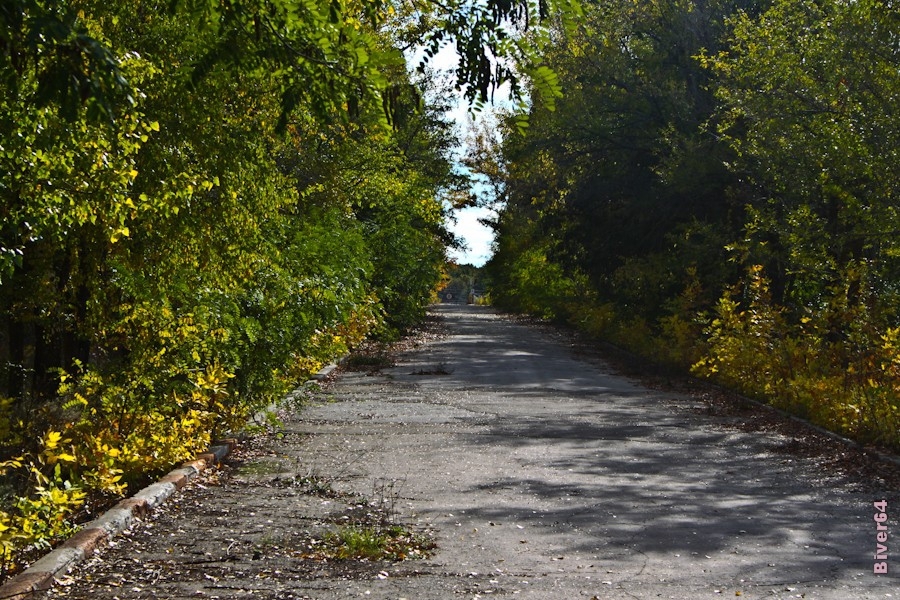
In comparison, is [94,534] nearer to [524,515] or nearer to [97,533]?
[97,533]

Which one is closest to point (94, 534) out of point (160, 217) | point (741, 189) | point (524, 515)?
point (524, 515)

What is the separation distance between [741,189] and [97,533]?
2132cm

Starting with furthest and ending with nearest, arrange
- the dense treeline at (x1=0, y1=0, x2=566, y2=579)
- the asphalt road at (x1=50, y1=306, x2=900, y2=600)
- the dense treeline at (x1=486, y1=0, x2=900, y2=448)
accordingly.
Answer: the dense treeline at (x1=486, y1=0, x2=900, y2=448) < the asphalt road at (x1=50, y1=306, x2=900, y2=600) < the dense treeline at (x1=0, y1=0, x2=566, y2=579)

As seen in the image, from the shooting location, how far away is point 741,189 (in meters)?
26.3

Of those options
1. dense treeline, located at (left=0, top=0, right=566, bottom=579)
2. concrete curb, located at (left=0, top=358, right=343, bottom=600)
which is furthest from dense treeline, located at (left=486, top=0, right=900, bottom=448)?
concrete curb, located at (left=0, top=358, right=343, bottom=600)

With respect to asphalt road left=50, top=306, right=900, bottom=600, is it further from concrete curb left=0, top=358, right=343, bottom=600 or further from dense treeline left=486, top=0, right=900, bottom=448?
dense treeline left=486, top=0, right=900, bottom=448

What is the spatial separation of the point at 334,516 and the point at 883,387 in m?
8.19

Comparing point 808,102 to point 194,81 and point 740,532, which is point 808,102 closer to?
point 740,532

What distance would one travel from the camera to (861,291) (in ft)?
52.4

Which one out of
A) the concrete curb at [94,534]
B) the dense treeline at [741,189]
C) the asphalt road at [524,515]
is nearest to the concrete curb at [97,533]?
the concrete curb at [94,534]

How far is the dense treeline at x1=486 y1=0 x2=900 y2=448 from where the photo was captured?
16312mm

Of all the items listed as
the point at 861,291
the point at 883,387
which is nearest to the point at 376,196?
the point at 861,291

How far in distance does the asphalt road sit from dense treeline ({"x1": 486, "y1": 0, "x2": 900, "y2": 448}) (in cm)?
270

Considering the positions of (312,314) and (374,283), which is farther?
(374,283)
